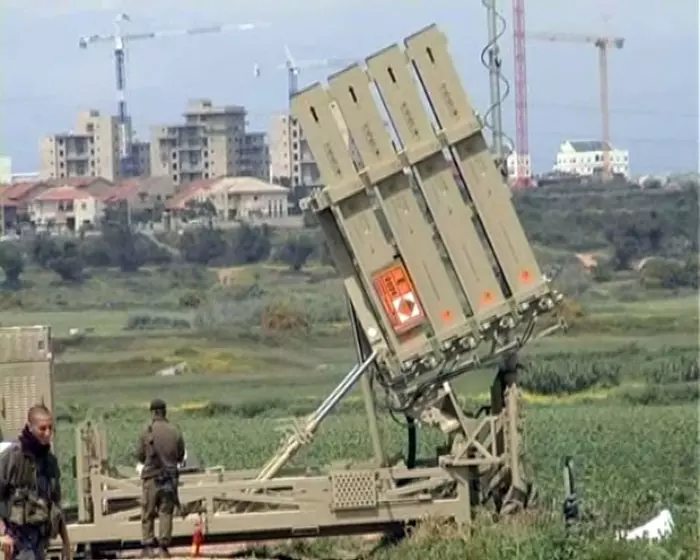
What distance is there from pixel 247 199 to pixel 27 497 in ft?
314

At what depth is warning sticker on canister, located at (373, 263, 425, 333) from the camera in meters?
16.0

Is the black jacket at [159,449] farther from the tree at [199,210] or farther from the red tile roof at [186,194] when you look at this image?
the red tile roof at [186,194]

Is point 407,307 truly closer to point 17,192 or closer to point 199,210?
point 199,210

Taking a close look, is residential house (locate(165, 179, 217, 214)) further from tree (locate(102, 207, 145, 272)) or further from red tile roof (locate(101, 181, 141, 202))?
tree (locate(102, 207, 145, 272))

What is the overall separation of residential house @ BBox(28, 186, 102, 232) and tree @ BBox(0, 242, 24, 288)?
1789cm

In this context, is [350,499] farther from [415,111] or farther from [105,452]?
[415,111]

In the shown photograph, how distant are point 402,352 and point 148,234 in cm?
7450

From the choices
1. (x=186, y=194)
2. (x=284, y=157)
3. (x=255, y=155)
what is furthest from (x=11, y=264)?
(x=255, y=155)

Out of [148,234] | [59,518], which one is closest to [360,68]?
[59,518]

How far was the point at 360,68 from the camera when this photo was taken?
16031mm

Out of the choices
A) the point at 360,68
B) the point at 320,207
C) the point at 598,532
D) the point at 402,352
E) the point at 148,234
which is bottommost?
the point at 598,532

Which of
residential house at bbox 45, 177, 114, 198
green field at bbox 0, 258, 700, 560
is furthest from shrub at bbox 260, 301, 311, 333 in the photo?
residential house at bbox 45, 177, 114, 198

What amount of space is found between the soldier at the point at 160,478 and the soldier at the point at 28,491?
3325mm

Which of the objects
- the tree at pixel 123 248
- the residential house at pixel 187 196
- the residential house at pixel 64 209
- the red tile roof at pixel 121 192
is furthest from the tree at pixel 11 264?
the red tile roof at pixel 121 192
